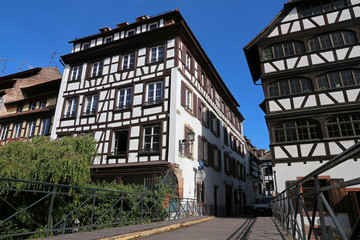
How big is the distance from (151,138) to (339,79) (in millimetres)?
11263

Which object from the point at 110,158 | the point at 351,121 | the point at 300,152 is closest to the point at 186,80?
the point at 110,158

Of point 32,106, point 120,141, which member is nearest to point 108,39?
point 120,141

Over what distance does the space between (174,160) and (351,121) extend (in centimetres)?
959

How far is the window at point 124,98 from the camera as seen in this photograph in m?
15.9

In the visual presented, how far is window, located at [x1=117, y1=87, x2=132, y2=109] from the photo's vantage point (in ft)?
52.2

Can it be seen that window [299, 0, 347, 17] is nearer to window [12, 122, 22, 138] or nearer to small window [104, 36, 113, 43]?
small window [104, 36, 113, 43]

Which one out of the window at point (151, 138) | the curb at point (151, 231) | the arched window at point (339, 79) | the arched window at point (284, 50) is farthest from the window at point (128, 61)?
the arched window at point (339, 79)

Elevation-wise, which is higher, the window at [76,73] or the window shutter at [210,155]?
the window at [76,73]

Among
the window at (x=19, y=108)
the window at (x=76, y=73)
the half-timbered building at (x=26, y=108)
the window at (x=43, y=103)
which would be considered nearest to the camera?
the window at (x=76, y=73)

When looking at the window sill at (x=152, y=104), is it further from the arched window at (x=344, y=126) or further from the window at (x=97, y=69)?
the arched window at (x=344, y=126)

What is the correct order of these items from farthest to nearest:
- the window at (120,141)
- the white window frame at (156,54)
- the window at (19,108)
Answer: the window at (19,108), the white window frame at (156,54), the window at (120,141)

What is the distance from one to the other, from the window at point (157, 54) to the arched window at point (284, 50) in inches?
272

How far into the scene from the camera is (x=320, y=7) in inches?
602

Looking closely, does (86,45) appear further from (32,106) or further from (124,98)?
(32,106)
